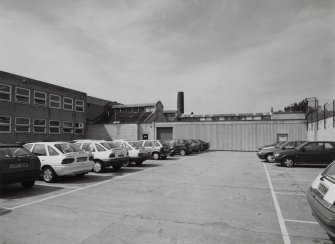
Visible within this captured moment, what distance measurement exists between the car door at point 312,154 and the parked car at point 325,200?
11.7 metres

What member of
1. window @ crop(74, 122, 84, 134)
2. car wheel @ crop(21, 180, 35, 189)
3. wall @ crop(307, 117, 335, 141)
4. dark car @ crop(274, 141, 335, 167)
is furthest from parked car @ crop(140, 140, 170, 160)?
window @ crop(74, 122, 84, 134)

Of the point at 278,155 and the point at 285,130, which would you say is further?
the point at 285,130

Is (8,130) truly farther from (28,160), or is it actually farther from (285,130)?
(285,130)

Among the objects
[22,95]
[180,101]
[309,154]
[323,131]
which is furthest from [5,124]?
[180,101]

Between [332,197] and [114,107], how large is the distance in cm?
4256

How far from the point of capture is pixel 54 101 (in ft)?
97.6

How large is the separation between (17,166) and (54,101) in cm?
2309

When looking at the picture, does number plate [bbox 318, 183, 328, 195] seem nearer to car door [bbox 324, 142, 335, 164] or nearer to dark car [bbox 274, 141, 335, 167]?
dark car [bbox 274, 141, 335, 167]

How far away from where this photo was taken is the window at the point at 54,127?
29.0 metres

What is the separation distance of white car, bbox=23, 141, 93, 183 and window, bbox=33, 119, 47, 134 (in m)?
17.7

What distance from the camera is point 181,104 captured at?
195 ft

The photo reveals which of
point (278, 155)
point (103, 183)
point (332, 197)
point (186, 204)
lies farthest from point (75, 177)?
point (278, 155)

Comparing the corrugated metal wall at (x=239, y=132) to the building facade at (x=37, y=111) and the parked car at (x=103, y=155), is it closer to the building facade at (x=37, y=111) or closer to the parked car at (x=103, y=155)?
the building facade at (x=37, y=111)

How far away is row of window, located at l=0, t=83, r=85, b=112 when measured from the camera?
2433cm
